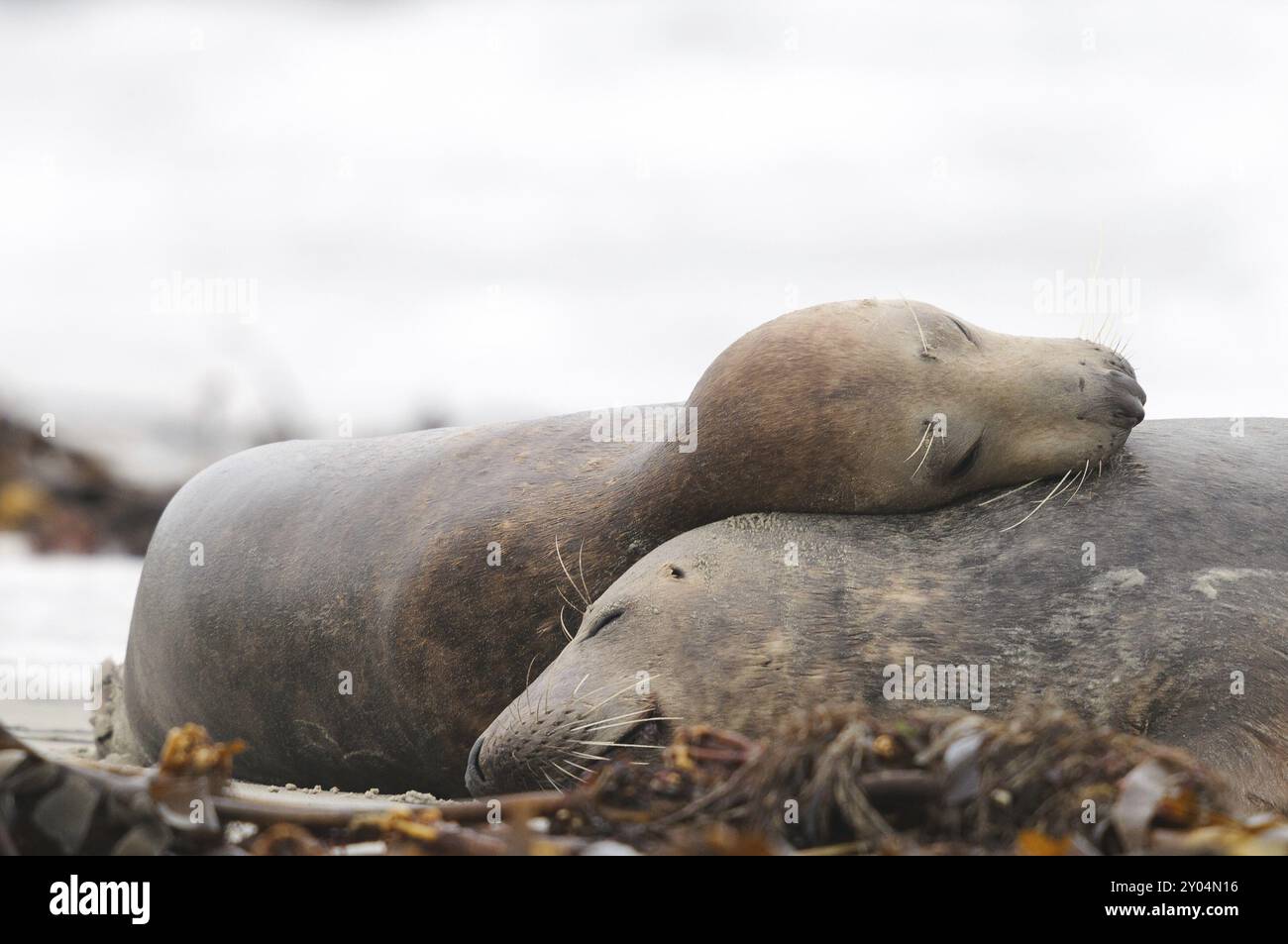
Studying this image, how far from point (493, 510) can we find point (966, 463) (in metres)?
1.46

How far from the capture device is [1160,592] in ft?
11.7

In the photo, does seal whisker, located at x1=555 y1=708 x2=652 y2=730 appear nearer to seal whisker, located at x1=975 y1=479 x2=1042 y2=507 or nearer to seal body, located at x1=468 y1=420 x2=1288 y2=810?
seal body, located at x1=468 y1=420 x2=1288 y2=810

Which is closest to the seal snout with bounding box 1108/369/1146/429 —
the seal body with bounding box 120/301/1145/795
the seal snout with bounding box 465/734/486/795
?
the seal body with bounding box 120/301/1145/795

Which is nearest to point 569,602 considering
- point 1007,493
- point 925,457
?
point 925,457

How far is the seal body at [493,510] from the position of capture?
150 inches

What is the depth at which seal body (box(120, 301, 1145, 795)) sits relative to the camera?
380cm

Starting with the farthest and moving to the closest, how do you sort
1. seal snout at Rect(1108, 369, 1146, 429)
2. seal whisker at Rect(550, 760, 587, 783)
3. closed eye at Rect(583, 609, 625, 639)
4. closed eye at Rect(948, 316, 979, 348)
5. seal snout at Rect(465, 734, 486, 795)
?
closed eye at Rect(948, 316, 979, 348) < seal snout at Rect(1108, 369, 1146, 429) < closed eye at Rect(583, 609, 625, 639) < seal snout at Rect(465, 734, 486, 795) < seal whisker at Rect(550, 760, 587, 783)

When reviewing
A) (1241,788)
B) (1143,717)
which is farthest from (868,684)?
(1241,788)

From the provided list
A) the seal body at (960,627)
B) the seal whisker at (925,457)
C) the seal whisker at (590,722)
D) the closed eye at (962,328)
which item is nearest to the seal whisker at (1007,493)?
the seal body at (960,627)

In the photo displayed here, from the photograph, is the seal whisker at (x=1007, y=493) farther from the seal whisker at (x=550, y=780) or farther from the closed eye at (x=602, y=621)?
the seal whisker at (x=550, y=780)

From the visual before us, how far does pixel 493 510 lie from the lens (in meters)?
4.36

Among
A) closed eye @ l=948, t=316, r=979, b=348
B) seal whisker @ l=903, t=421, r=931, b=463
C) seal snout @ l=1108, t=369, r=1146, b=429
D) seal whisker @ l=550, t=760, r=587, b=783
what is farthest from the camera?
closed eye @ l=948, t=316, r=979, b=348

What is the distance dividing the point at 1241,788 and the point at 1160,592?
56cm
